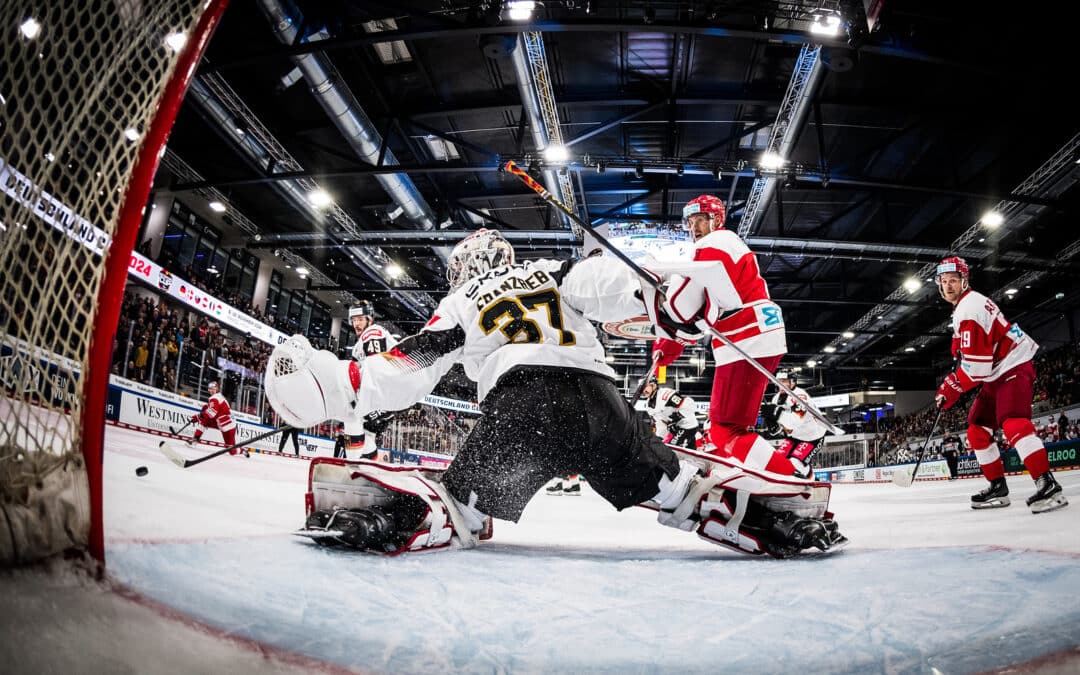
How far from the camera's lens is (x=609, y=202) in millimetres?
10258

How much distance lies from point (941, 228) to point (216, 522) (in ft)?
42.4

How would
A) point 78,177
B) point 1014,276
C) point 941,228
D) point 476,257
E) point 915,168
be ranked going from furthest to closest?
point 1014,276
point 941,228
point 915,168
point 476,257
point 78,177

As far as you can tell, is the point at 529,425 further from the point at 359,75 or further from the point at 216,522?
the point at 359,75

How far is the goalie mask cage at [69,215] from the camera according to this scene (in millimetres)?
811

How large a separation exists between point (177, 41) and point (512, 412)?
1.02 m

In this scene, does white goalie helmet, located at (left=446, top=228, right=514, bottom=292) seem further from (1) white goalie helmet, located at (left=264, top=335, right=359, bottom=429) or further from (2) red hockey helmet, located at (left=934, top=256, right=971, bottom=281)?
(2) red hockey helmet, located at (left=934, top=256, right=971, bottom=281)

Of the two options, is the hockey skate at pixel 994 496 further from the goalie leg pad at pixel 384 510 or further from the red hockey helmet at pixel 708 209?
the goalie leg pad at pixel 384 510

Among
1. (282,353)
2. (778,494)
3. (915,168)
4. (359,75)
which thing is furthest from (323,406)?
(915,168)

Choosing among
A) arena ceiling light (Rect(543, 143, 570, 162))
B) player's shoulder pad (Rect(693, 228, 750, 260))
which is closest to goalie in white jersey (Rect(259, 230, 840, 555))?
player's shoulder pad (Rect(693, 228, 750, 260))

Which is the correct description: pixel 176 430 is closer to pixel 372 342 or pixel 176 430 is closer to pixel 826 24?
pixel 372 342

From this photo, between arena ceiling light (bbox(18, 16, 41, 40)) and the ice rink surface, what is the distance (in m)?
0.83

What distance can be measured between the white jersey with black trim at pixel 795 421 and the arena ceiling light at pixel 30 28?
201 inches

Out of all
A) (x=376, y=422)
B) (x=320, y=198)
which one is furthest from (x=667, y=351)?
(x=320, y=198)

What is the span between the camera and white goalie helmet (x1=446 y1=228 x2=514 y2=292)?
6.38 ft
